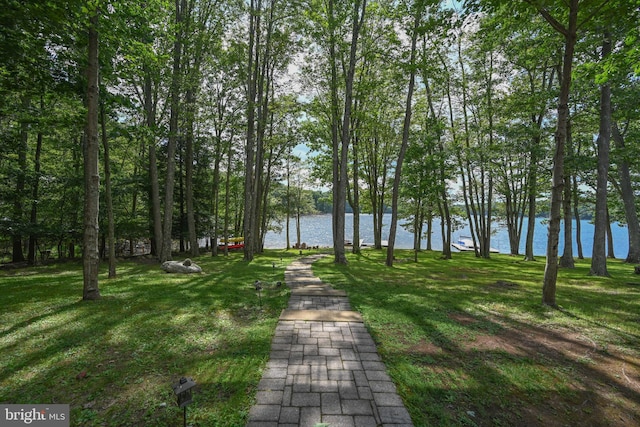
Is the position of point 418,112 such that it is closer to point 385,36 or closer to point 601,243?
point 385,36

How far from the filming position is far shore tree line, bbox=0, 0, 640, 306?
5.55 metres

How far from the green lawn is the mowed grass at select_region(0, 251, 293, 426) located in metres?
0.02

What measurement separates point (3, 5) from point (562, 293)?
13.1m

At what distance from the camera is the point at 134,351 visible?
3.62 m

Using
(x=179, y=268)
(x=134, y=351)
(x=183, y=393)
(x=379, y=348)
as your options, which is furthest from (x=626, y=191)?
(x=179, y=268)

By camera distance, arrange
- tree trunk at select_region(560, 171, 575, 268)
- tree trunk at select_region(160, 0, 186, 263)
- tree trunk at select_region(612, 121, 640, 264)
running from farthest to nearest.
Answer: tree trunk at select_region(560, 171, 575, 268)
tree trunk at select_region(612, 121, 640, 264)
tree trunk at select_region(160, 0, 186, 263)

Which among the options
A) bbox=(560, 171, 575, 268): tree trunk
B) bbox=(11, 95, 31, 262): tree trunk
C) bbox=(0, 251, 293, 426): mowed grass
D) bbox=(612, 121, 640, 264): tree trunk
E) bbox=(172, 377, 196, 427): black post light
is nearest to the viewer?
bbox=(172, 377, 196, 427): black post light

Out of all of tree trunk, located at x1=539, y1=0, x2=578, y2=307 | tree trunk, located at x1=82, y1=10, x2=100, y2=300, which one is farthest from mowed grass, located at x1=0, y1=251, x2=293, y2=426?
tree trunk, located at x1=539, y1=0, x2=578, y2=307

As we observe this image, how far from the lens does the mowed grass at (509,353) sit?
8.68 feet

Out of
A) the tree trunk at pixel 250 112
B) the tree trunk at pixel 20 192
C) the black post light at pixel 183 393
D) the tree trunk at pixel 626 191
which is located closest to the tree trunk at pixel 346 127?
the tree trunk at pixel 250 112

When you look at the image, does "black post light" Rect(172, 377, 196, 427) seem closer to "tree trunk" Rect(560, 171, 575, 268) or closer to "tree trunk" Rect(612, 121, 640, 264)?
"tree trunk" Rect(560, 171, 575, 268)

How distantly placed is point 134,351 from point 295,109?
15259mm

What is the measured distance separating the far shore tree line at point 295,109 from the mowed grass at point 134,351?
4.48ft

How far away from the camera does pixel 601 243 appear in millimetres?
9844
